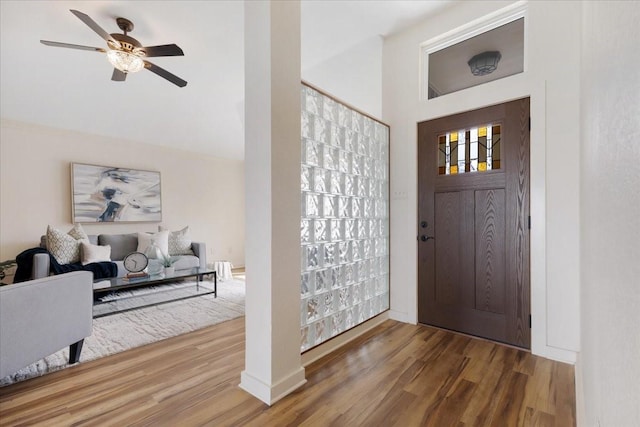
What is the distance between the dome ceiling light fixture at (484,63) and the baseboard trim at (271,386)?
288 centimetres

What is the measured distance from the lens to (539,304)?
2227 millimetres

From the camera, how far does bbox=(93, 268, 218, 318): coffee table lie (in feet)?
10.6

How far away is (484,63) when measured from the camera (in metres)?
2.61

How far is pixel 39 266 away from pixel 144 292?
122cm

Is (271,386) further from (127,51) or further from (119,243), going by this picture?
(119,243)

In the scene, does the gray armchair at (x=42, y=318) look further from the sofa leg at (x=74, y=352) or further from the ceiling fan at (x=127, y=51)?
the ceiling fan at (x=127, y=51)

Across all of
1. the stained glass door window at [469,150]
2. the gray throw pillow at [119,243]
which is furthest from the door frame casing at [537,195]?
the gray throw pillow at [119,243]

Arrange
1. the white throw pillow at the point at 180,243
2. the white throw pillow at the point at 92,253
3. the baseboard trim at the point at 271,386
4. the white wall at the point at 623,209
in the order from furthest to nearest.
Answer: the white throw pillow at the point at 180,243, the white throw pillow at the point at 92,253, the baseboard trim at the point at 271,386, the white wall at the point at 623,209

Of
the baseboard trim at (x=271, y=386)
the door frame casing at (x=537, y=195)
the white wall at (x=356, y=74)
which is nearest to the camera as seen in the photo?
the baseboard trim at (x=271, y=386)

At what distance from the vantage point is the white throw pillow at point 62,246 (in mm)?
3643

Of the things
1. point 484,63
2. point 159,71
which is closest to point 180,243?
point 159,71

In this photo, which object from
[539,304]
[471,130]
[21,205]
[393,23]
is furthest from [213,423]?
[21,205]

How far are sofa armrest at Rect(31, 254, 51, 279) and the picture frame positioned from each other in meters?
1.27

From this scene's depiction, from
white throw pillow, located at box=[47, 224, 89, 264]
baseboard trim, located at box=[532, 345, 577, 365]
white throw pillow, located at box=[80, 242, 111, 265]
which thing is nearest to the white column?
baseboard trim, located at box=[532, 345, 577, 365]
